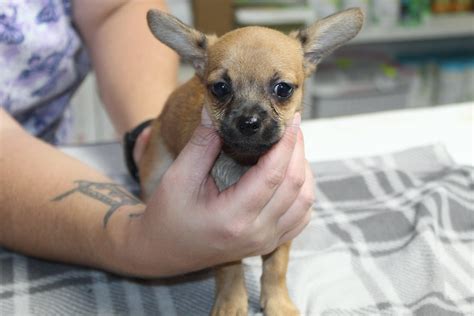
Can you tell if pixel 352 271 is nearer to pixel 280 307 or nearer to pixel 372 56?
pixel 280 307

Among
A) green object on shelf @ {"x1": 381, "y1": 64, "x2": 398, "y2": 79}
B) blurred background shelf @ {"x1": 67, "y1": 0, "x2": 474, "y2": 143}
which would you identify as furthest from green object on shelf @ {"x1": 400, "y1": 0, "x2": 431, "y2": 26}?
green object on shelf @ {"x1": 381, "y1": 64, "x2": 398, "y2": 79}

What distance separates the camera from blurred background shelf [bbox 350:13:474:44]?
123 inches

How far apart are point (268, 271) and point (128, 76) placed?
79 cm

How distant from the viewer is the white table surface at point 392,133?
1.73 metres

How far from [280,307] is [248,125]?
0.35m

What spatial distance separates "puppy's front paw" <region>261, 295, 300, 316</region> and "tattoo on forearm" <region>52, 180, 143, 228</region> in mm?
339

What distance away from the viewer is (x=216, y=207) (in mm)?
972

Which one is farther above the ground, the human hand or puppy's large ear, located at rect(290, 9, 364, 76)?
puppy's large ear, located at rect(290, 9, 364, 76)

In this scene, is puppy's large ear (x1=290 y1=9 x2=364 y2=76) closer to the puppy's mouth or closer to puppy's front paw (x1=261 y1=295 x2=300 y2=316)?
the puppy's mouth

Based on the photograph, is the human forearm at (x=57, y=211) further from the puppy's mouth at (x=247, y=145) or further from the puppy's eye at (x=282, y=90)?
the puppy's eye at (x=282, y=90)

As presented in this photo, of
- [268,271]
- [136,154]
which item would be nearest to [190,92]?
[136,154]

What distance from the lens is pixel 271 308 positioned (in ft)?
3.69

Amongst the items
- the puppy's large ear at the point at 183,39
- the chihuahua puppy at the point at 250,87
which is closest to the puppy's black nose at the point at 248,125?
the chihuahua puppy at the point at 250,87

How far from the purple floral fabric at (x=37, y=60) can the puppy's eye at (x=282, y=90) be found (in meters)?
0.73
